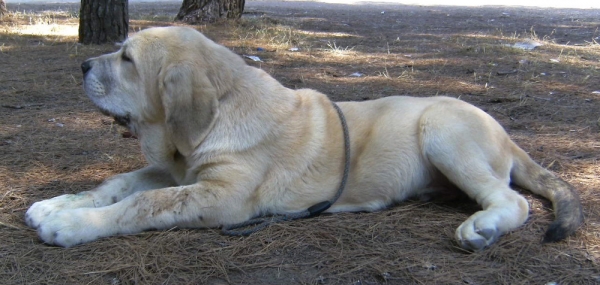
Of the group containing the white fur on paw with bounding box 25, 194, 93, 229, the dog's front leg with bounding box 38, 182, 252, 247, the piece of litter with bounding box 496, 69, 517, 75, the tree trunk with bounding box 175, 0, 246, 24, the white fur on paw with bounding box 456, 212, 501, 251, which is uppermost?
the tree trunk with bounding box 175, 0, 246, 24

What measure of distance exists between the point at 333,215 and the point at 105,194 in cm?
144

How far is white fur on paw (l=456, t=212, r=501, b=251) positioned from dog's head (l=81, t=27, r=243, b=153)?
5.08ft

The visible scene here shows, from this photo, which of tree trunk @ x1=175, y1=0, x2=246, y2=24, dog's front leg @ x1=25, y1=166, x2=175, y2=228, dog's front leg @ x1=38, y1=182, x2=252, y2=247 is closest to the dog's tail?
dog's front leg @ x1=38, y1=182, x2=252, y2=247

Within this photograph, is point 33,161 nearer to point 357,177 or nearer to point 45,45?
point 357,177

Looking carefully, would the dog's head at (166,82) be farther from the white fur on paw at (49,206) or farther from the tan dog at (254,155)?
the white fur on paw at (49,206)

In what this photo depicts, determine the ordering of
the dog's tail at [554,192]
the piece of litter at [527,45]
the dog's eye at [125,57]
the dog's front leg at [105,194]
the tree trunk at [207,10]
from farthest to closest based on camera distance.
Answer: the tree trunk at [207,10]
the piece of litter at [527,45]
the dog's eye at [125,57]
the dog's front leg at [105,194]
the dog's tail at [554,192]

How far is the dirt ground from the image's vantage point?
279cm

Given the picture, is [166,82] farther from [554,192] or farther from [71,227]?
[554,192]

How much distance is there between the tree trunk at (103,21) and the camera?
26.7ft

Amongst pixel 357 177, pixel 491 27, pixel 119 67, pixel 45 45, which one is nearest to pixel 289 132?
pixel 357 177

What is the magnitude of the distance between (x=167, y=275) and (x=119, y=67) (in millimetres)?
1402

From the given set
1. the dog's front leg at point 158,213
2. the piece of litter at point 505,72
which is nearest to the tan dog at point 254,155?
the dog's front leg at point 158,213

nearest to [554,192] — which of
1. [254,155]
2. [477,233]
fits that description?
[477,233]

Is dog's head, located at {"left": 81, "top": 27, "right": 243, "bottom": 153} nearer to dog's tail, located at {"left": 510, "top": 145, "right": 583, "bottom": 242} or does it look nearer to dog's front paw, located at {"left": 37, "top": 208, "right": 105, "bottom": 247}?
dog's front paw, located at {"left": 37, "top": 208, "right": 105, "bottom": 247}
